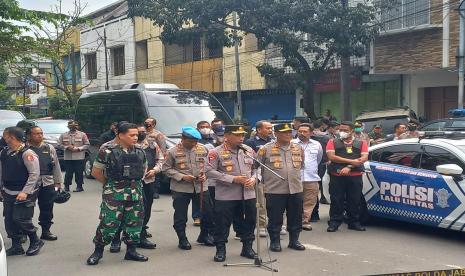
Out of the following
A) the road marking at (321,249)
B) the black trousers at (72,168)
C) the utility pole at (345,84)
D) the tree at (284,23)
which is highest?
the tree at (284,23)

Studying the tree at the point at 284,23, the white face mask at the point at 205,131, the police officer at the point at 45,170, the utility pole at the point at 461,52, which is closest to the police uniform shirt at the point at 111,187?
the police officer at the point at 45,170

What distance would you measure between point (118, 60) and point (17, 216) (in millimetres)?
32181

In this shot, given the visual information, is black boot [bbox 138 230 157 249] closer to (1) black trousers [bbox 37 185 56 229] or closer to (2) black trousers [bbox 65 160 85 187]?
(1) black trousers [bbox 37 185 56 229]

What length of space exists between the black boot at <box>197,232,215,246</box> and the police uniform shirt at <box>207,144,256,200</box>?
3.35ft

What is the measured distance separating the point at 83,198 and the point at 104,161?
5.91 meters

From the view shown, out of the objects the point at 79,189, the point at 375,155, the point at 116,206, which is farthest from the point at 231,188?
the point at 79,189

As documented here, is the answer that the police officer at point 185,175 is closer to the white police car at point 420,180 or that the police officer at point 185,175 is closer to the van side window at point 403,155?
the white police car at point 420,180

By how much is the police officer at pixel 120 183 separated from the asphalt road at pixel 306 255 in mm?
468

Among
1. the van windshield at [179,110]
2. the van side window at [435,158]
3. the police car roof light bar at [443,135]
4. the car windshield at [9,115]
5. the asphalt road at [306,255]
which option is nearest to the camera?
the asphalt road at [306,255]

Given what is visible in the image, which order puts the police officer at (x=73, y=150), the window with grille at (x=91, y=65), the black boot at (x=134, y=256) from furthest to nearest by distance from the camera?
the window with grille at (x=91, y=65) < the police officer at (x=73, y=150) < the black boot at (x=134, y=256)

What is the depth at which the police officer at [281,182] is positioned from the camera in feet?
22.8

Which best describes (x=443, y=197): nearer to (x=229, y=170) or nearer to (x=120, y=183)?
(x=229, y=170)

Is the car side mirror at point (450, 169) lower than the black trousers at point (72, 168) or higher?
Answer: higher

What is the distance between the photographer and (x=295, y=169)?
23.0ft
